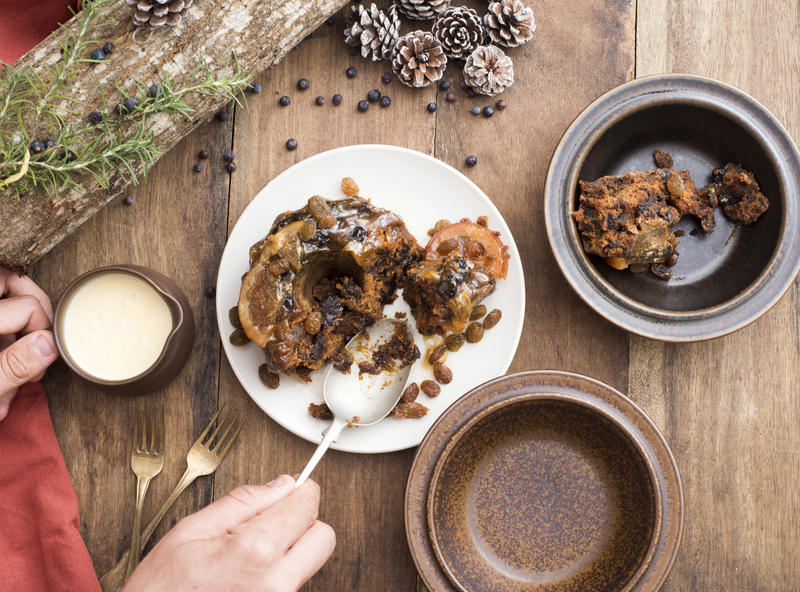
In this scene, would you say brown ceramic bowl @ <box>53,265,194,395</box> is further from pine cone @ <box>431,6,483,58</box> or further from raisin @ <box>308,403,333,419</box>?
pine cone @ <box>431,6,483,58</box>

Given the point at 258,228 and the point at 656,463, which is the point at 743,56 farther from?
the point at 258,228

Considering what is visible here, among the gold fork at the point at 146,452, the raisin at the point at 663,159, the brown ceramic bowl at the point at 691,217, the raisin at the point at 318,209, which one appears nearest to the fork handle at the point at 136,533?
the gold fork at the point at 146,452

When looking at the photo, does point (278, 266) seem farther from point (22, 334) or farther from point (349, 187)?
point (22, 334)

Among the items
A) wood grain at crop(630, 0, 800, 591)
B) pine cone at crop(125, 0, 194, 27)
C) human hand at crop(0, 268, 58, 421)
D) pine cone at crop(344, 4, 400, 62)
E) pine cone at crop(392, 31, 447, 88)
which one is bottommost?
wood grain at crop(630, 0, 800, 591)

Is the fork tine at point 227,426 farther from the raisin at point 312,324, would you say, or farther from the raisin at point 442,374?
the raisin at point 442,374

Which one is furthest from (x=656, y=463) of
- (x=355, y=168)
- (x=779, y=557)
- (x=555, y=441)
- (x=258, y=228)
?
(x=258, y=228)

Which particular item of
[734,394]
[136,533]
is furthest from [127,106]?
[734,394]

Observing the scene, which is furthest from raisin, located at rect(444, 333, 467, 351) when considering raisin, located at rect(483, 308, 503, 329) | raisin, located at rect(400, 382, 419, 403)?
raisin, located at rect(400, 382, 419, 403)
